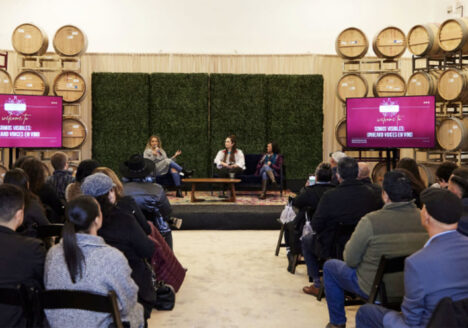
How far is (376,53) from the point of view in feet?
33.3

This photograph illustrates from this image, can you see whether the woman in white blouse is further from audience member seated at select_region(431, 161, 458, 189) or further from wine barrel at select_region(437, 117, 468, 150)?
audience member seated at select_region(431, 161, 458, 189)

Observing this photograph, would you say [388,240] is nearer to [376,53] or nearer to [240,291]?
[240,291]

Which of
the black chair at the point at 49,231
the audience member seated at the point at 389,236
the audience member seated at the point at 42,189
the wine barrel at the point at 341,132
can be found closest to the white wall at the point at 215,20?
the wine barrel at the point at 341,132

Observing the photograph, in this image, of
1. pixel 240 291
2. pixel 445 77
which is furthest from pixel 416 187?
pixel 445 77

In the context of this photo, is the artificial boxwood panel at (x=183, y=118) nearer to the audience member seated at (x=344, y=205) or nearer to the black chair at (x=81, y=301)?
the audience member seated at (x=344, y=205)

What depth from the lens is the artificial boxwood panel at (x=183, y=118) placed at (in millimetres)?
11258

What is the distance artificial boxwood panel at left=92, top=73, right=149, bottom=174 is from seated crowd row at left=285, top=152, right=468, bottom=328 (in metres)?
6.29

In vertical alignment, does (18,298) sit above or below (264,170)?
below

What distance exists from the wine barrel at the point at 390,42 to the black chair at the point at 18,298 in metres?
8.88

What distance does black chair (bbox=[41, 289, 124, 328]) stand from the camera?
2379 millimetres

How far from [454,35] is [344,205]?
6001mm

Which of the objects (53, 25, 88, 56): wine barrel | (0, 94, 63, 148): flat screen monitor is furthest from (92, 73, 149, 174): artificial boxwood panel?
(0, 94, 63, 148): flat screen monitor

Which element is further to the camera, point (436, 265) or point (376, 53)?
point (376, 53)

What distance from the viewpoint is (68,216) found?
2.56m
